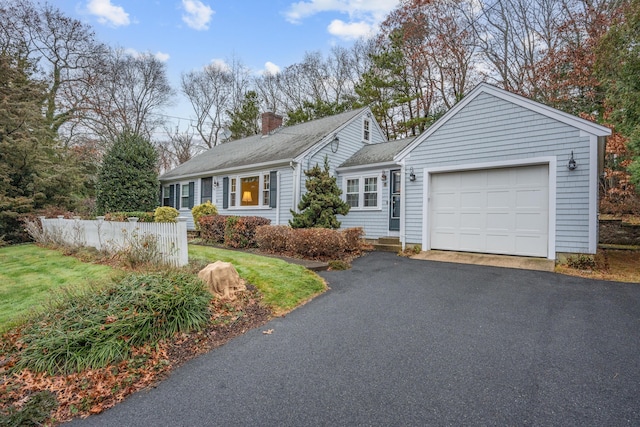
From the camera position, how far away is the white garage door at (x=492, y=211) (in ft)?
25.0

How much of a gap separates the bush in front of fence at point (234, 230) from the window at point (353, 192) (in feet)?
10.6

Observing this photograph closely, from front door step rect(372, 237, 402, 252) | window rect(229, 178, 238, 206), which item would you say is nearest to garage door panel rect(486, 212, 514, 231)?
front door step rect(372, 237, 402, 252)

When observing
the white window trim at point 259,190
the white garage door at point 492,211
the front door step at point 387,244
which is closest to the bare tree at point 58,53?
the white window trim at point 259,190

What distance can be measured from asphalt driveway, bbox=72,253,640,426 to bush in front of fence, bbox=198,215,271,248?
526 cm

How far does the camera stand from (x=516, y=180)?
313 inches

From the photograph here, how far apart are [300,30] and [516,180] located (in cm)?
1193

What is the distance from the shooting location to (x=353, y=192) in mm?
11977

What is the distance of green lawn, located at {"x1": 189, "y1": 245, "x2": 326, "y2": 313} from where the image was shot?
511 centimetres

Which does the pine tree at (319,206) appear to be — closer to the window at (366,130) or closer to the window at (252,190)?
the window at (252,190)

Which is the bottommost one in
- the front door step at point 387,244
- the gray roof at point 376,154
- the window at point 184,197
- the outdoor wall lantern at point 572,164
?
the front door step at point 387,244

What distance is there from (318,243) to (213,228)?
4950 millimetres

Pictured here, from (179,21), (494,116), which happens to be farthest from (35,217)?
(494,116)

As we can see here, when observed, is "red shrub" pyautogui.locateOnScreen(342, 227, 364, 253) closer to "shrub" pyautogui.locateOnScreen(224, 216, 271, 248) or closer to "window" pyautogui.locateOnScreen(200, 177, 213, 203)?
"shrub" pyautogui.locateOnScreen(224, 216, 271, 248)

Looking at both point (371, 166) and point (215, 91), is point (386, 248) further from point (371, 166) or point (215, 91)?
point (215, 91)
